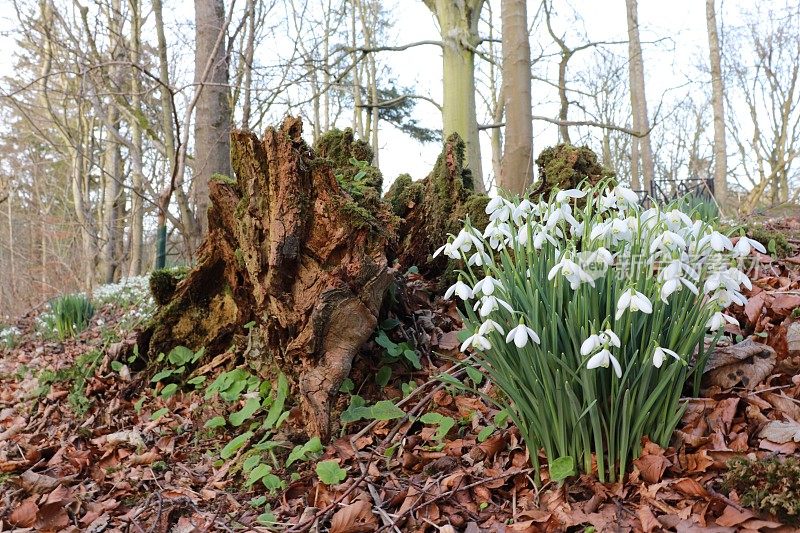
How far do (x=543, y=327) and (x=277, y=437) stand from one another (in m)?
1.35

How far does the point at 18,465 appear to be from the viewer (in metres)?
2.62

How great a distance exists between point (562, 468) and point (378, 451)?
802 mm

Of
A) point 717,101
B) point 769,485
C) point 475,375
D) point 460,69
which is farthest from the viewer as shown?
point 717,101

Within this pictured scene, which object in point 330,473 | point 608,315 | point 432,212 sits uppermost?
point 432,212

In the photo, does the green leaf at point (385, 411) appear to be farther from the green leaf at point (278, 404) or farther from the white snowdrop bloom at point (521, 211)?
the white snowdrop bloom at point (521, 211)

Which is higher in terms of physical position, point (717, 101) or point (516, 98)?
point (717, 101)

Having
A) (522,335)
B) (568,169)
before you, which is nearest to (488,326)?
(522,335)

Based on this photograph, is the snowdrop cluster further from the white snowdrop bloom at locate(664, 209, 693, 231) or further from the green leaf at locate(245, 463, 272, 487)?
the green leaf at locate(245, 463, 272, 487)

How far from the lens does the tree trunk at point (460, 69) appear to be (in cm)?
687

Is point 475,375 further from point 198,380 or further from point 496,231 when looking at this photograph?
point 198,380

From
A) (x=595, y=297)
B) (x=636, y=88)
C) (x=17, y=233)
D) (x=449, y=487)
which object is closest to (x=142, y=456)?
(x=449, y=487)

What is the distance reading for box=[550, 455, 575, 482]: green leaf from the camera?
1.72 metres

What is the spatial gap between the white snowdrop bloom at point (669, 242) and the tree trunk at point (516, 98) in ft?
11.4

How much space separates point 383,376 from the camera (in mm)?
2654
